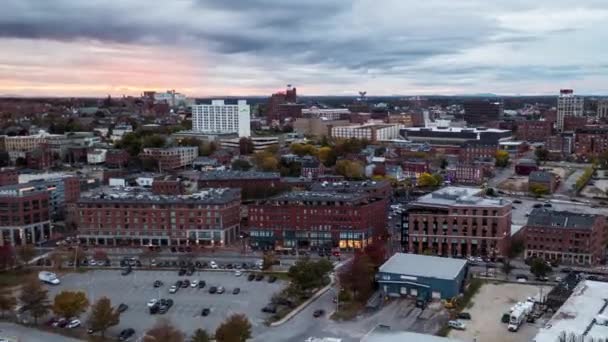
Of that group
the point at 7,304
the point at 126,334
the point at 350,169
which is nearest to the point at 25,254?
the point at 7,304

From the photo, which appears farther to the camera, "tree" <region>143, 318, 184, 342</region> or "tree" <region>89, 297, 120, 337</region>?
"tree" <region>89, 297, 120, 337</region>

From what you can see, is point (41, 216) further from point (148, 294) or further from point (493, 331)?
point (493, 331)

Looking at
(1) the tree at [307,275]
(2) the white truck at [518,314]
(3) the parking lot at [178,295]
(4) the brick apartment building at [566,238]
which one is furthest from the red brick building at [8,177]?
(2) the white truck at [518,314]

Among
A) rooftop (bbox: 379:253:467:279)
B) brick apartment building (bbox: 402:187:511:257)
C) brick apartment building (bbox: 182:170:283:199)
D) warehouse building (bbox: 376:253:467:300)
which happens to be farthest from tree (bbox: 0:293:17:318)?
brick apartment building (bbox: 182:170:283:199)

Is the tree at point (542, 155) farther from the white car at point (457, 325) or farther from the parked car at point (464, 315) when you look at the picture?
the white car at point (457, 325)

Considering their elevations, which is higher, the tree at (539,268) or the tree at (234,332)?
the tree at (234,332)

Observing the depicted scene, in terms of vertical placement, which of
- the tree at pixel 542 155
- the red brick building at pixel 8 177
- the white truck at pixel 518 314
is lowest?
the white truck at pixel 518 314

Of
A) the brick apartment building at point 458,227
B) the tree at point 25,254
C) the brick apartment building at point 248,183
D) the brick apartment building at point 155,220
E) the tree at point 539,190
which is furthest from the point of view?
the tree at point 539,190

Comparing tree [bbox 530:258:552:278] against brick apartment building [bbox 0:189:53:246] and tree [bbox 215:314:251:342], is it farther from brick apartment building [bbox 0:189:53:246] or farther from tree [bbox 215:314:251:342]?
brick apartment building [bbox 0:189:53:246]
